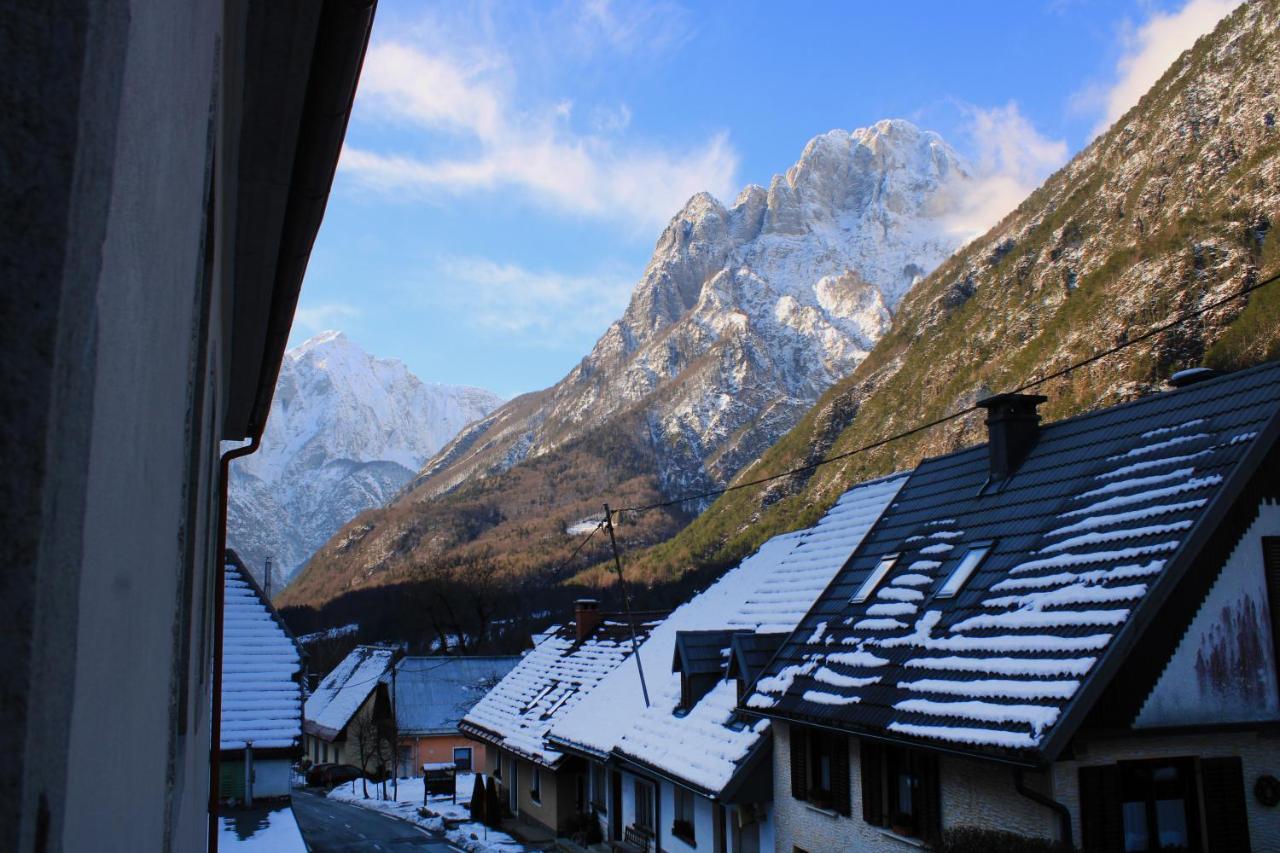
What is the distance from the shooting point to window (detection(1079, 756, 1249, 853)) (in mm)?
9453

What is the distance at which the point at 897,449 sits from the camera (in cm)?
9269

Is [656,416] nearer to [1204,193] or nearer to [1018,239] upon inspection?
[1018,239]

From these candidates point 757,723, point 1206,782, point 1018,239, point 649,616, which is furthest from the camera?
point 1018,239

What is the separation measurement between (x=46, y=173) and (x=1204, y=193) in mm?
91037

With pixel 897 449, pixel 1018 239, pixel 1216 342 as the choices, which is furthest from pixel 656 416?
pixel 1216 342

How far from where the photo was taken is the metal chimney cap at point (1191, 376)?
524 inches

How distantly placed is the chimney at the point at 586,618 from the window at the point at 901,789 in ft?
68.5

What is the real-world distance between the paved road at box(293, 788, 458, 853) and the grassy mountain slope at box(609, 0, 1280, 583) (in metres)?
48.3

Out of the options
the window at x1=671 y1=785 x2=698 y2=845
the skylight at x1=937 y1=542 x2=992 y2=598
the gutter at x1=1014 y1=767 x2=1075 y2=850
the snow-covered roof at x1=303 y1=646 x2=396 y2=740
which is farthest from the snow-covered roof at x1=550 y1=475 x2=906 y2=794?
the snow-covered roof at x1=303 y1=646 x2=396 y2=740

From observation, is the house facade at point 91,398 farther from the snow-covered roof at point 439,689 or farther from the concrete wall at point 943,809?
the snow-covered roof at point 439,689

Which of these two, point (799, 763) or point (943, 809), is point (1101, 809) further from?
point (799, 763)

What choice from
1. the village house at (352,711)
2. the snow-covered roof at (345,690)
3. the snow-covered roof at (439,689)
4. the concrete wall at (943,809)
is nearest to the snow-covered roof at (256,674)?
the concrete wall at (943,809)

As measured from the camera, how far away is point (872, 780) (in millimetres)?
12477

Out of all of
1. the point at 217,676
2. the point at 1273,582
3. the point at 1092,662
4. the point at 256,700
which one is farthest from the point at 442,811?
the point at 217,676
